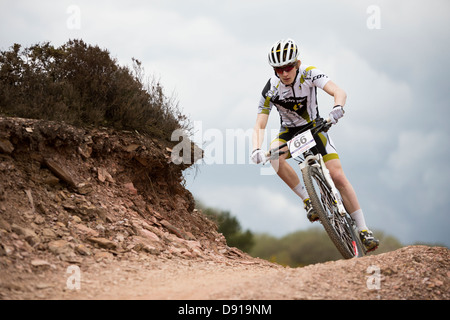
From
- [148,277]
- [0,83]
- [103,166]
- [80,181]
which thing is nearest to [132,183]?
[103,166]

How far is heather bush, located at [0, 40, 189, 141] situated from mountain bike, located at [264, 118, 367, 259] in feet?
13.2

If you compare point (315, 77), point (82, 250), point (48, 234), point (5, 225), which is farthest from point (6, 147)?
point (315, 77)

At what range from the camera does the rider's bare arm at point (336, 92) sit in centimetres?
645

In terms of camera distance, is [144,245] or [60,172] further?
[60,172]

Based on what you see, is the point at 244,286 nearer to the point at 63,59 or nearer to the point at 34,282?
the point at 34,282

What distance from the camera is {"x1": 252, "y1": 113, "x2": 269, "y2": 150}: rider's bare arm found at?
683 cm

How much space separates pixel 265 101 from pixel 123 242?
10.3 feet

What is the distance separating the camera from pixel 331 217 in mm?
6465

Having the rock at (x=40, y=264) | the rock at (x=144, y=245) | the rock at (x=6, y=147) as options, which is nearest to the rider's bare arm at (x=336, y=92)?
the rock at (x=144, y=245)

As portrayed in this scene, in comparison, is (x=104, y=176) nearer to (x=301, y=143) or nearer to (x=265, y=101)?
(x=265, y=101)

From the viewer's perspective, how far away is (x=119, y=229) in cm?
727

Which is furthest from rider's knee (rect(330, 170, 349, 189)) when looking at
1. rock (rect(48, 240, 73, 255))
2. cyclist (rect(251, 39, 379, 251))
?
rock (rect(48, 240, 73, 255))

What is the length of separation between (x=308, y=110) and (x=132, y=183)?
3.98 metres

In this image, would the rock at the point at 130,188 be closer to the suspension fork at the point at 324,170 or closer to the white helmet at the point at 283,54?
the suspension fork at the point at 324,170
